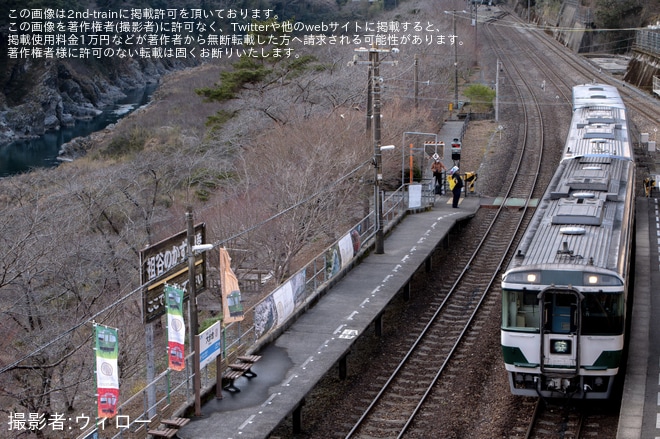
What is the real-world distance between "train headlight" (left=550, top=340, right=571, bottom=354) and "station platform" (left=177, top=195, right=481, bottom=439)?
467 cm

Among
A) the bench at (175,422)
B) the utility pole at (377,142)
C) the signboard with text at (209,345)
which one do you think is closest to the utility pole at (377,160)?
the utility pole at (377,142)

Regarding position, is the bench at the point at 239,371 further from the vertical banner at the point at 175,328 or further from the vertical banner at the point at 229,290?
the vertical banner at the point at 175,328

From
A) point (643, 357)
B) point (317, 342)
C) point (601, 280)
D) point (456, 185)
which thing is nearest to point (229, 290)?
point (317, 342)

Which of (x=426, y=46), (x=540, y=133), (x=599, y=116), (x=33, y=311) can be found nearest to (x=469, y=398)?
(x=33, y=311)

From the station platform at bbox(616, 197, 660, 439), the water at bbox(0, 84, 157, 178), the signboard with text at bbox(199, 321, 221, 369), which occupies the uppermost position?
the signboard with text at bbox(199, 321, 221, 369)

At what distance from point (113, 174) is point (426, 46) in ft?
111

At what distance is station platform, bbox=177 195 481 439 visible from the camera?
53.7ft

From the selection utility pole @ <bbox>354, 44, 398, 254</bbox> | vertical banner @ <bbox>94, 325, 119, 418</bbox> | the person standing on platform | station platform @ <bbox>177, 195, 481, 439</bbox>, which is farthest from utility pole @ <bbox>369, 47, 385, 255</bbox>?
vertical banner @ <bbox>94, 325, 119, 418</bbox>

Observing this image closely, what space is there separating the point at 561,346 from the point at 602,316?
886mm

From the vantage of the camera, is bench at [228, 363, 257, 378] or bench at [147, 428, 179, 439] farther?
bench at [228, 363, 257, 378]

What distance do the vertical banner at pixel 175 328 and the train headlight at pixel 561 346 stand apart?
6.50 meters

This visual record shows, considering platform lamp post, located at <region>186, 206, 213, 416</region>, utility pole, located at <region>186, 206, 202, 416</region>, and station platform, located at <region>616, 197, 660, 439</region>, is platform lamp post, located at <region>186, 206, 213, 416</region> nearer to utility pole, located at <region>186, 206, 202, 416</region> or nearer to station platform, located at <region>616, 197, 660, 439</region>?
utility pole, located at <region>186, 206, 202, 416</region>

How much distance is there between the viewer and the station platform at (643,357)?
15.4 meters

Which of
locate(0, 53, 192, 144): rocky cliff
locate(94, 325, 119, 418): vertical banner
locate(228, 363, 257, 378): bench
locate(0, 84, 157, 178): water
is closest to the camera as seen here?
locate(94, 325, 119, 418): vertical banner
